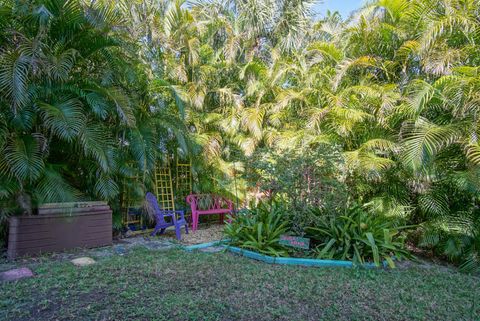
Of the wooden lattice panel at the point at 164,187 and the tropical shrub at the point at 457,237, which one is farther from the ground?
the wooden lattice panel at the point at 164,187

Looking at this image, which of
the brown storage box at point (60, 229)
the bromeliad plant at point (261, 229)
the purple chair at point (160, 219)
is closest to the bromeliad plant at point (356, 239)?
the bromeliad plant at point (261, 229)

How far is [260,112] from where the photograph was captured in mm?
7754

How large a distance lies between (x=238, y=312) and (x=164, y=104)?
4.80 metres

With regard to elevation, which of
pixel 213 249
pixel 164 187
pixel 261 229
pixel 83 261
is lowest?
pixel 213 249

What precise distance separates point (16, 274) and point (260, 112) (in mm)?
5804

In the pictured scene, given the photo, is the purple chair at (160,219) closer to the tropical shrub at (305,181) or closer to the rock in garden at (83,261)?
the rock in garden at (83,261)

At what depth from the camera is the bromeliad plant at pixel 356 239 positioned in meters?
4.23

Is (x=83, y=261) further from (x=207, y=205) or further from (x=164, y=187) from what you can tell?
(x=207, y=205)

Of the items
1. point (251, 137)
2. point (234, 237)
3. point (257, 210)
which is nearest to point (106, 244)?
point (234, 237)

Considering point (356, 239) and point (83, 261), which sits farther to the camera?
point (356, 239)

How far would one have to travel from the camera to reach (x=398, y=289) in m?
3.28

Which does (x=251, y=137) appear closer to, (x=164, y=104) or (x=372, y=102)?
(x=164, y=104)

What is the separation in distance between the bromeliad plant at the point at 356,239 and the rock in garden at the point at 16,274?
3.51 meters

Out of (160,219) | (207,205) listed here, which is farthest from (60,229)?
(207,205)
